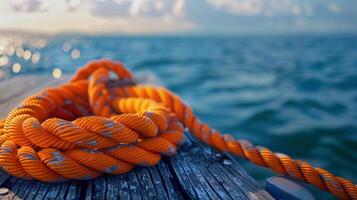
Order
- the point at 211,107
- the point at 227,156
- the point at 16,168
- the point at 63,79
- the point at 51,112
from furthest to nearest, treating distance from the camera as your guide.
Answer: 1. the point at 211,107
2. the point at 63,79
3. the point at 51,112
4. the point at 227,156
5. the point at 16,168

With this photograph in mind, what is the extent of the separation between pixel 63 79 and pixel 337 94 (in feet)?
15.5

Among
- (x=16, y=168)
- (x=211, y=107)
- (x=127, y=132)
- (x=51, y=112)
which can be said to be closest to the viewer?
(x=16, y=168)

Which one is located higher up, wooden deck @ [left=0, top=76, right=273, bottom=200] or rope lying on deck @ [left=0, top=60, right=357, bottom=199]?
rope lying on deck @ [left=0, top=60, right=357, bottom=199]

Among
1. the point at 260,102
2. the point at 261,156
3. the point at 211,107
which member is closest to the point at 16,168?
the point at 261,156

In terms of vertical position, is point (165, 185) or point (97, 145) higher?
point (97, 145)

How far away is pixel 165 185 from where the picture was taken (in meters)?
1.21

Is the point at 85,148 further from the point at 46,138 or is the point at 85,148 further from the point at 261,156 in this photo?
the point at 261,156

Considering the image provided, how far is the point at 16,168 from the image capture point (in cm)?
117

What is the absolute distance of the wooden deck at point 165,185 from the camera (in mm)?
1134

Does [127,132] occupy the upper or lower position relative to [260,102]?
upper

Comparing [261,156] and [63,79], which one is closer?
[261,156]

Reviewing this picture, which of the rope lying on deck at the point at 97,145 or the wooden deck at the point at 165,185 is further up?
the rope lying on deck at the point at 97,145

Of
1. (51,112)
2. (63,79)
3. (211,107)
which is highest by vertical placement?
(51,112)

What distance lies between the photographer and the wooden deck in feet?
3.72
